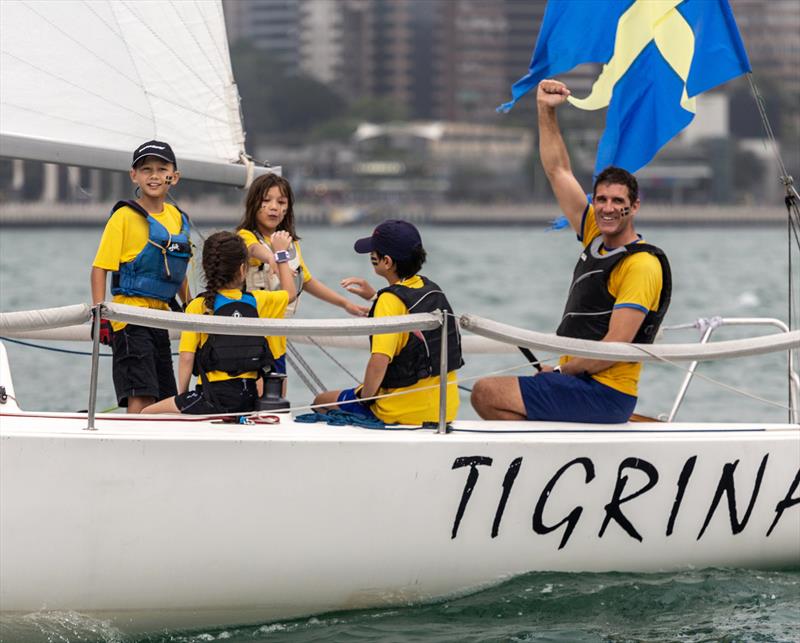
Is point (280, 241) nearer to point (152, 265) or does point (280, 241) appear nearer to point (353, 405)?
point (152, 265)

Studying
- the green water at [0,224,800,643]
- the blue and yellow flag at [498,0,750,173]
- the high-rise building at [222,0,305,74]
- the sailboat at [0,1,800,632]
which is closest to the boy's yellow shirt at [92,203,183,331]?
the sailboat at [0,1,800,632]

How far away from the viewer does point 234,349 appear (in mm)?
4543

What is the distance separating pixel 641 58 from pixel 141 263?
2.16 m

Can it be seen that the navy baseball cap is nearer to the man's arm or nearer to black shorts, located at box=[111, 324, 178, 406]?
the man's arm

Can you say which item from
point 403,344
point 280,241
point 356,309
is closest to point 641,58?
point 356,309

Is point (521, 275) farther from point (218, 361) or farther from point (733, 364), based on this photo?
point (218, 361)

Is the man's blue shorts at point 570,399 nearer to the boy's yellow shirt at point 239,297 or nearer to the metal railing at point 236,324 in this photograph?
the metal railing at point 236,324

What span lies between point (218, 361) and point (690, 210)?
3369 inches

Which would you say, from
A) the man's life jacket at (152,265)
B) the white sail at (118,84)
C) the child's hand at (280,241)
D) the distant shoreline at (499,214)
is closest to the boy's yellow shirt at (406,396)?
the child's hand at (280,241)

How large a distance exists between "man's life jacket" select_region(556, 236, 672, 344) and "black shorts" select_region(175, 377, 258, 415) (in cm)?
107

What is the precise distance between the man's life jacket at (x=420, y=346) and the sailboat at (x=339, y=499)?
15 centimetres

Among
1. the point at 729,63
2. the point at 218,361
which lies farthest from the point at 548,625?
the point at 729,63

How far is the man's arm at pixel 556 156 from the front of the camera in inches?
198

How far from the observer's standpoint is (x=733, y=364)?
14.2 meters
